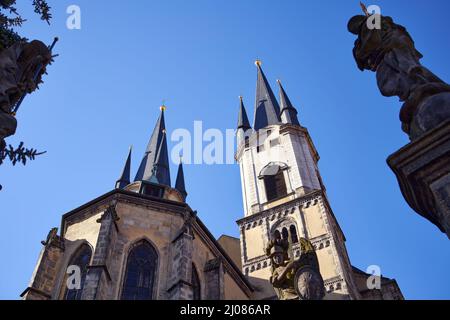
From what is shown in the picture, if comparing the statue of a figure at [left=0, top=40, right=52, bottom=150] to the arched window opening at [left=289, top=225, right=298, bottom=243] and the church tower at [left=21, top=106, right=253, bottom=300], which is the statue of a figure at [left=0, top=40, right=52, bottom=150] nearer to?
the church tower at [left=21, top=106, right=253, bottom=300]

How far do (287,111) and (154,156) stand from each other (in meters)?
12.2

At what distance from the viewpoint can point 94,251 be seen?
40.6 feet

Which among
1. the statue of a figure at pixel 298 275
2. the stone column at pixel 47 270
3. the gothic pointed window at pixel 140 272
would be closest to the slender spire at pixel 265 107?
the gothic pointed window at pixel 140 272

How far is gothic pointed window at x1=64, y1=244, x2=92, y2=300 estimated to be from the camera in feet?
40.4

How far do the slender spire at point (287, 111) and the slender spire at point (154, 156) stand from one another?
963 centimetres

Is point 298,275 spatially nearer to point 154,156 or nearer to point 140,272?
point 140,272

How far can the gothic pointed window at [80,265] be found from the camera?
1230cm

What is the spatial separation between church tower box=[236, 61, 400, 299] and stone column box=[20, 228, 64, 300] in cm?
1130

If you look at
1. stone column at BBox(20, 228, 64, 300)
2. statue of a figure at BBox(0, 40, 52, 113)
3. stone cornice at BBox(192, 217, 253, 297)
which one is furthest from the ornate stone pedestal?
stone cornice at BBox(192, 217, 253, 297)

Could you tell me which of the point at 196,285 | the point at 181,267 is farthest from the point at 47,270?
the point at 196,285

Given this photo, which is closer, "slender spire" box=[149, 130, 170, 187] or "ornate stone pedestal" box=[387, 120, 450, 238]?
"ornate stone pedestal" box=[387, 120, 450, 238]

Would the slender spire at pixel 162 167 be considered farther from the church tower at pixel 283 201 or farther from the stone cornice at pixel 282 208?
the church tower at pixel 283 201
